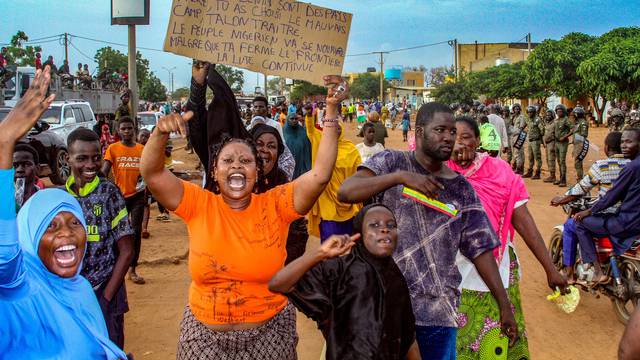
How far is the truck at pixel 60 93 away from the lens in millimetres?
18656

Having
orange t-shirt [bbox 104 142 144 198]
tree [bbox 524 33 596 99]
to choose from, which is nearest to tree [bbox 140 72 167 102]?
tree [bbox 524 33 596 99]

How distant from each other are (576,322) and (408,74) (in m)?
119

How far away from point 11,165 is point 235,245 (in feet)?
3.65

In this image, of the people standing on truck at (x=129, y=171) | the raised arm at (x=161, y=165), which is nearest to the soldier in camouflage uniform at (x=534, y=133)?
the people standing on truck at (x=129, y=171)

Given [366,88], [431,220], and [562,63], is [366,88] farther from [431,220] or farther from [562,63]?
[431,220]

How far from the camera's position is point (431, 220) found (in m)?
3.05

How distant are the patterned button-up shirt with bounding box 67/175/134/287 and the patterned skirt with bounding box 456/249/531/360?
2.08 meters

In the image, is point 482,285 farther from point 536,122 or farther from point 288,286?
point 536,122

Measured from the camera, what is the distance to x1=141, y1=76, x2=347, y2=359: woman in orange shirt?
111 inches

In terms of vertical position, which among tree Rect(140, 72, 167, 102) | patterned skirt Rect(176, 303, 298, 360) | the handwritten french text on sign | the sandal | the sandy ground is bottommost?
the sandy ground

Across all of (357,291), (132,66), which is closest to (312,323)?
(357,291)

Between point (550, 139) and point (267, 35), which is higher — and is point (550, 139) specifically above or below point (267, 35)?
below

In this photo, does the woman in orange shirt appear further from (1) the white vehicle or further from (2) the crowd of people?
(1) the white vehicle

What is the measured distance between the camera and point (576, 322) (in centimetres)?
601
